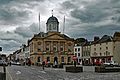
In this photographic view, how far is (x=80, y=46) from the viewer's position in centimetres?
14088

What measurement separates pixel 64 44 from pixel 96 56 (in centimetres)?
1462

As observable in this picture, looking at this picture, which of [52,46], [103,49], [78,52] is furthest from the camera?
[78,52]

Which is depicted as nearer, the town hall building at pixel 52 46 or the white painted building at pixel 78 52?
the town hall building at pixel 52 46

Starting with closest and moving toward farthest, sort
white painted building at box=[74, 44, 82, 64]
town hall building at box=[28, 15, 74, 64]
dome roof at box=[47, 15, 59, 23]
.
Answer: town hall building at box=[28, 15, 74, 64]
dome roof at box=[47, 15, 59, 23]
white painted building at box=[74, 44, 82, 64]

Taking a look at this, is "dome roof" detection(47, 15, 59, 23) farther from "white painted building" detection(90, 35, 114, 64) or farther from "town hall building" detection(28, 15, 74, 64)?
"white painted building" detection(90, 35, 114, 64)

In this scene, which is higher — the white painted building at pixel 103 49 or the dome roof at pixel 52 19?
the dome roof at pixel 52 19

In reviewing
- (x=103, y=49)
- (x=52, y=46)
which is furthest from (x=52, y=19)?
(x=103, y=49)

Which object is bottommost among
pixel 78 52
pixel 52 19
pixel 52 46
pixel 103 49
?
pixel 78 52

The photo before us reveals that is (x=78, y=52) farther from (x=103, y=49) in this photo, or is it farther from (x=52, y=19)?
(x=103, y=49)

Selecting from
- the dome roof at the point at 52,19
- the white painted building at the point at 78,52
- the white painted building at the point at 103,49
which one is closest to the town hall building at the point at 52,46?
the dome roof at the point at 52,19

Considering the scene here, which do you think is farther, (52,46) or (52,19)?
(52,19)

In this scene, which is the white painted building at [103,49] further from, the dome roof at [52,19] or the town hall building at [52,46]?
the dome roof at [52,19]

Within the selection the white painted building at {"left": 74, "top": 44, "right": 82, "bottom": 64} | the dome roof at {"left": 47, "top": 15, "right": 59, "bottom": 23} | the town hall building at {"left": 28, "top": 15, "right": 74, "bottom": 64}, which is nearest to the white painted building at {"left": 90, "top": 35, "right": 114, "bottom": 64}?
the town hall building at {"left": 28, "top": 15, "right": 74, "bottom": 64}

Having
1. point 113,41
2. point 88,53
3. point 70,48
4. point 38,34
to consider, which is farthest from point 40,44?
point 113,41
